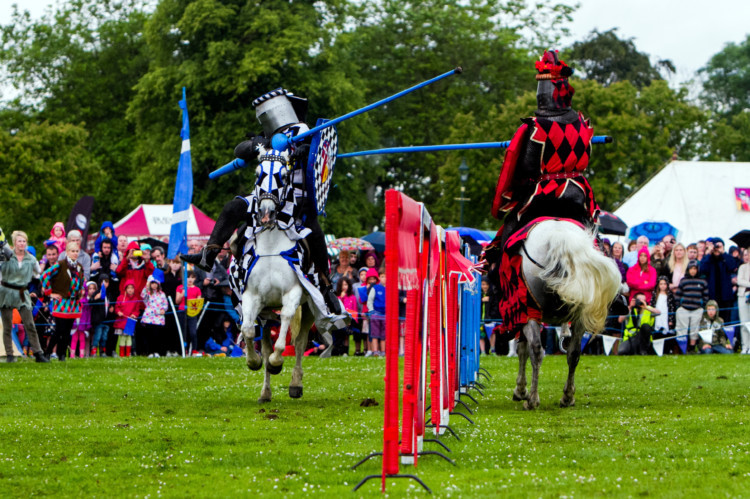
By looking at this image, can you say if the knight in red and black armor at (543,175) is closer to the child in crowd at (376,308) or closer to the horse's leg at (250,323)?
the horse's leg at (250,323)

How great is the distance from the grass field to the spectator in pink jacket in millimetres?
6855

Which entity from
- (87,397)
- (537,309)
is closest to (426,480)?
(537,309)

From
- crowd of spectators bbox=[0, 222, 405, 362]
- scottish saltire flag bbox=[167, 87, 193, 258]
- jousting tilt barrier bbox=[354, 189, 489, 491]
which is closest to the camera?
jousting tilt barrier bbox=[354, 189, 489, 491]

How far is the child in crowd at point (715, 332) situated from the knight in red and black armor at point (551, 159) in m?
11.1

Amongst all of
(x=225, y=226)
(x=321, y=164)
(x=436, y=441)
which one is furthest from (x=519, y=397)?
(x=436, y=441)

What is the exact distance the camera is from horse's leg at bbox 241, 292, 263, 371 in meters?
12.2

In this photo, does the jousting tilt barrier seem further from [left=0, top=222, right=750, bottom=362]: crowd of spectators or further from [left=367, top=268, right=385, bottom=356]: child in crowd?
[left=367, top=268, right=385, bottom=356]: child in crowd

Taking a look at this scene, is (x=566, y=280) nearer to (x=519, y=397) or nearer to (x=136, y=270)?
(x=519, y=397)

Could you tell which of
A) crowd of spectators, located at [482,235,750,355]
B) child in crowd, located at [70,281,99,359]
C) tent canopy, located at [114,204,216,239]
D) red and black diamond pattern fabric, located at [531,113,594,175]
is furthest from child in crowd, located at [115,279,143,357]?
red and black diamond pattern fabric, located at [531,113,594,175]

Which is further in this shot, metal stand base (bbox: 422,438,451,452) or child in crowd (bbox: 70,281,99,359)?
child in crowd (bbox: 70,281,99,359)

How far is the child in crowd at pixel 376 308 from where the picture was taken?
23297 millimetres

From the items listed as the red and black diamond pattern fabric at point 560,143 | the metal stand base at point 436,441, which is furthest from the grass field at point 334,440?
the red and black diamond pattern fabric at point 560,143

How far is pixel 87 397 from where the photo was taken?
13164 mm

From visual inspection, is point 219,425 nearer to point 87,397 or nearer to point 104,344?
point 87,397
